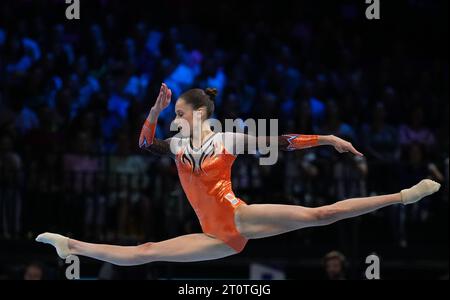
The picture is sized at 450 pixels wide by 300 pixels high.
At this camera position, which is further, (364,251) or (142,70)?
(142,70)

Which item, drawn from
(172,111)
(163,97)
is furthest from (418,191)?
(172,111)

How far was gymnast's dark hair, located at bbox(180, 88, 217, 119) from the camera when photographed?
6152 millimetres

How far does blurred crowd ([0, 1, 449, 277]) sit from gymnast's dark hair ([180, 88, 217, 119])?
3.24 meters

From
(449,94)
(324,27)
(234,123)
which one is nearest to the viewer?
(234,123)

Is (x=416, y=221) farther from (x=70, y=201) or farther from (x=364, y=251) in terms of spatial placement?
(x=70, y=201)

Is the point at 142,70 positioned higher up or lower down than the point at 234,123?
higher up

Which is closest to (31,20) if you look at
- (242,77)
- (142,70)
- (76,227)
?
(142,70)

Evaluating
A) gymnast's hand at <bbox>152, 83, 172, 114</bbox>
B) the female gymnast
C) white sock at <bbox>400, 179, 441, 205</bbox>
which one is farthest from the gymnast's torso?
white sock at <bbox>400, 179, 441, 205</bbox>

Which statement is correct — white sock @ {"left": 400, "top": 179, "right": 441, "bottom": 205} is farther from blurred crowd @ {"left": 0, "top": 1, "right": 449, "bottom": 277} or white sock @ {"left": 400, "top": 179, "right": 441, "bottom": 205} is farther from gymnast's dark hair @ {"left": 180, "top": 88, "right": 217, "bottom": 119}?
blurred crowd @ {"left": 0, "top": 1, "right": 449, "bottom": 277}

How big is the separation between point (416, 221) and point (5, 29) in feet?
21.1

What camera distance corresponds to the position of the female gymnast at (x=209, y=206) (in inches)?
235

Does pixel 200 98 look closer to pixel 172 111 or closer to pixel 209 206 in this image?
pixel 209 206

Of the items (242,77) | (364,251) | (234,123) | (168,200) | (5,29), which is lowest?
(364,251)

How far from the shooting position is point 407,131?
10.8 m
